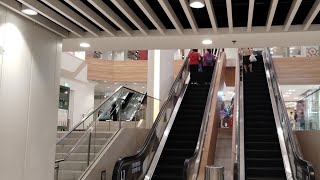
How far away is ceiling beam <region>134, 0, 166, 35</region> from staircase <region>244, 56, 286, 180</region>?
150 inches

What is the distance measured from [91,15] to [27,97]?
1.38 meters

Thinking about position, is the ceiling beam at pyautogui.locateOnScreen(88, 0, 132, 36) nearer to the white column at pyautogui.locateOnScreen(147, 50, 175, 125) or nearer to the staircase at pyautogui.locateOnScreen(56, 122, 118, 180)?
the staircase at pyautogui.locateOnScreen(56, 122, 118, 180)

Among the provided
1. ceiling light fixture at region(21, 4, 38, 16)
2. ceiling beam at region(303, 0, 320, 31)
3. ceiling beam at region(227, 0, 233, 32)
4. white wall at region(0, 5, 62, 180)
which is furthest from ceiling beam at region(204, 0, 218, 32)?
white wall at region(0, 5, 62, 180)

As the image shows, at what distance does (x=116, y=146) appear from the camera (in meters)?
9.04

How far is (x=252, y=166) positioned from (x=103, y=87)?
15.3 metres

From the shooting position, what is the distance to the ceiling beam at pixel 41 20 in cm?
463

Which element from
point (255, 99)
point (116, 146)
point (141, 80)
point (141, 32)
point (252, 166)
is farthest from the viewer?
point (141, 80)

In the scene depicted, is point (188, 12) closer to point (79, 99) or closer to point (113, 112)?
point (113, 112)

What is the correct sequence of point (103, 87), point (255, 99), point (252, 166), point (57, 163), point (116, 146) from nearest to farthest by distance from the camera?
1. point (57, 163)
2. point (252, 166)
3. point (116, 146)
4. point (255, 99)
5. point (103, 87)

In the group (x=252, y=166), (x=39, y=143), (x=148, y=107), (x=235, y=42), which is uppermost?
(x=235, y=42)

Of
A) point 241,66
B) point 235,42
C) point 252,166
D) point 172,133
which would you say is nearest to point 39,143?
point 235,42

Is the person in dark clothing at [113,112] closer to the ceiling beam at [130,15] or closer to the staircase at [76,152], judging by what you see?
the staircase at [76,152]

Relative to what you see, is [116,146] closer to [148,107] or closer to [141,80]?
[148,107]

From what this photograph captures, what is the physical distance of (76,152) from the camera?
8430mm
